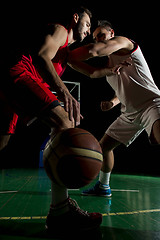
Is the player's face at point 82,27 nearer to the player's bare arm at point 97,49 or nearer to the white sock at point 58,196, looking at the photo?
the player's bare arm at point 97,49

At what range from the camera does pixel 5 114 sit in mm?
1812

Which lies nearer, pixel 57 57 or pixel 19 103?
pixel 19 103

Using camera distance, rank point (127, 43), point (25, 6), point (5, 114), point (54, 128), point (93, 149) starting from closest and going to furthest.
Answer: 1. point (93, 149)
2. point (54, 128)
3. point (5, 114)
4. point (127, 43)
5. point (25, 6)

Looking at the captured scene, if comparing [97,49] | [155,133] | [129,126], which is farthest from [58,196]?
[129,126]

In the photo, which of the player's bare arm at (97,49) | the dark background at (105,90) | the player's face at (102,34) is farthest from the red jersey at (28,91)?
the dark background at (105,90)

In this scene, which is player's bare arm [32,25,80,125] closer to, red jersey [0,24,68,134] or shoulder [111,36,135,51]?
red jersey [0,24,68,134]

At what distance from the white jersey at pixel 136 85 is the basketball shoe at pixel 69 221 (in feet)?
4.25

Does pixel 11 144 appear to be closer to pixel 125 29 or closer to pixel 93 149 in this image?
pixel 125 29

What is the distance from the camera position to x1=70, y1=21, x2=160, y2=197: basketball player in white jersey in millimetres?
1879

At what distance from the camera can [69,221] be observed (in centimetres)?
132

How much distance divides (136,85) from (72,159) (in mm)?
1385

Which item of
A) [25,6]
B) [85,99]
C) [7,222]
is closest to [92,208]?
[7,222]

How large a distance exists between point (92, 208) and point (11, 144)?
8.04m

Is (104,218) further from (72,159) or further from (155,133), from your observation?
(155,133)
